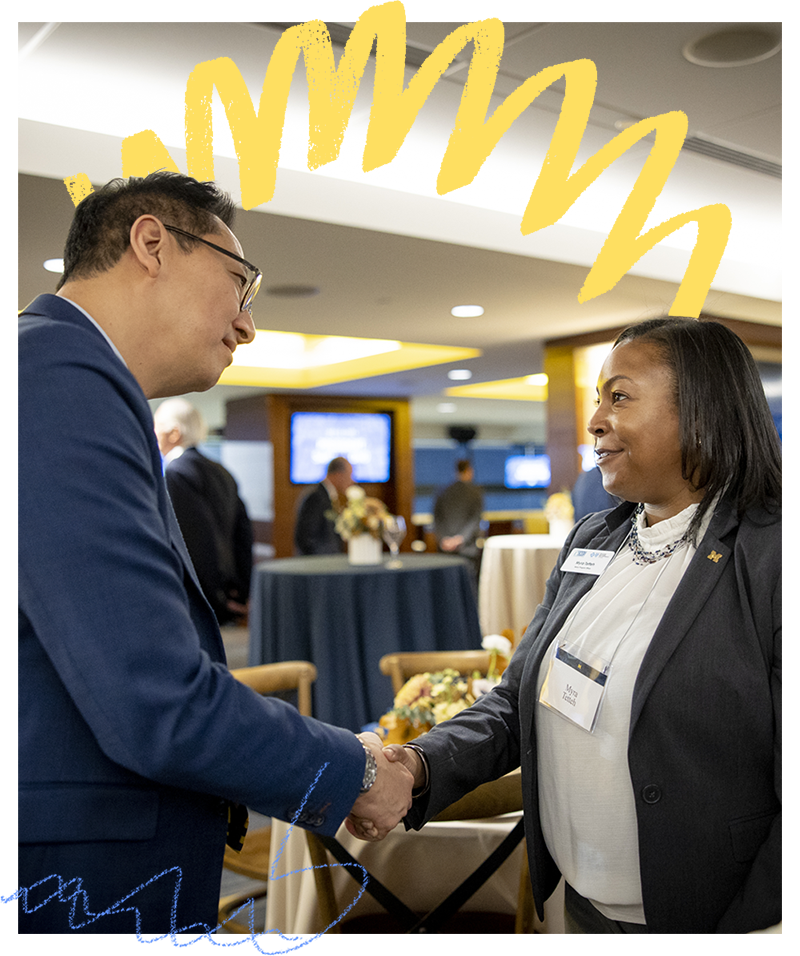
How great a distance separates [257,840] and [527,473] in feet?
61.1

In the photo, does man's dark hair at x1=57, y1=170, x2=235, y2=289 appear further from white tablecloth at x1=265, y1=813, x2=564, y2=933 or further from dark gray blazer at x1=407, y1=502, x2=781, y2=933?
white tablecloth at x1=265, y1=813, x2=564, y2=933

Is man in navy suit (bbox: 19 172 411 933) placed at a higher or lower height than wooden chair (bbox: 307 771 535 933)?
higher

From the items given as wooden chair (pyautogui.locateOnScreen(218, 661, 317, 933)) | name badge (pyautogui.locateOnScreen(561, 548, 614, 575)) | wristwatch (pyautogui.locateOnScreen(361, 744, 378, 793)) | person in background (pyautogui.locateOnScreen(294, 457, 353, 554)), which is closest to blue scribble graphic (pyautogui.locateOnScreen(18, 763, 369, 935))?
wristwatch (pyautogui.locateOnScreen(361, 744, 378, 793))

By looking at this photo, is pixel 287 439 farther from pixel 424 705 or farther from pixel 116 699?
pixel 116 699

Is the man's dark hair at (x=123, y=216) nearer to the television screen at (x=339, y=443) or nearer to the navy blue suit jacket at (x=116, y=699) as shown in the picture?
the navy blue suit jacket at (x=116, y=699)

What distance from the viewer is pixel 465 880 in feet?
5.25

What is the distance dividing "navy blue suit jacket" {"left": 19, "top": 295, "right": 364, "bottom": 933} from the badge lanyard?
13.5 inches

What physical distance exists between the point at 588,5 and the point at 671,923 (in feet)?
4.40

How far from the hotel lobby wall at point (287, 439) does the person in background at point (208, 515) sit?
21.3ft

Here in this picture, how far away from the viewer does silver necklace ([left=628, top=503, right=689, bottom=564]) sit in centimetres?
127

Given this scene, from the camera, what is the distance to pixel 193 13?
1.31 meters

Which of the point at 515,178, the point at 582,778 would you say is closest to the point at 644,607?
the point at 582,778

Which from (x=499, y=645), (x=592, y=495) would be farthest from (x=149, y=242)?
(x=592, y=495)

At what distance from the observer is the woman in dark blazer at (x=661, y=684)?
1128 millimetres
